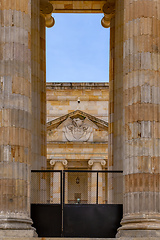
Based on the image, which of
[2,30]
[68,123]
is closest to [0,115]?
[2,30]

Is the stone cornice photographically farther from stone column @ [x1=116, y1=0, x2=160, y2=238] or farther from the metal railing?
stone column @ [x1=116, y1=0, x2=160, y2=238]

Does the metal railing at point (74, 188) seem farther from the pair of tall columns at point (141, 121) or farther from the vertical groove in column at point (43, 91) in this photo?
the pair of tall columns at point (141, 121)

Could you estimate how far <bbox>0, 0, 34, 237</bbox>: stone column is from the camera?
32.2 meters

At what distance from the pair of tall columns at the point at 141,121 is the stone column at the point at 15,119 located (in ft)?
18.6

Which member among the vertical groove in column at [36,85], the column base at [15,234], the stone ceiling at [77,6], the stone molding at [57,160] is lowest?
the column base at [15,234]

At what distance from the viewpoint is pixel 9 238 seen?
3100cm

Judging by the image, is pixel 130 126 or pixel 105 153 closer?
pixel 130 126

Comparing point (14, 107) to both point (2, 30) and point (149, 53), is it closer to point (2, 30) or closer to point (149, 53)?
point (2, 30)

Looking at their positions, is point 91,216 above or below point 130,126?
below

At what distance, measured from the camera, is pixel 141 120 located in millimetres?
33344

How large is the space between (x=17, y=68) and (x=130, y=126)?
731 cm

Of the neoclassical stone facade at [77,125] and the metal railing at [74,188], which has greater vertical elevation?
the neoclassical stone facade at [77,125]

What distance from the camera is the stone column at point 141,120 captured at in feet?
106

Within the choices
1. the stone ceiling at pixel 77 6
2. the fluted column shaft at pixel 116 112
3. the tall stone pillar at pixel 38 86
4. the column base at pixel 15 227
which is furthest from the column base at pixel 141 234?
the stone ceiling at pixel 77 6
